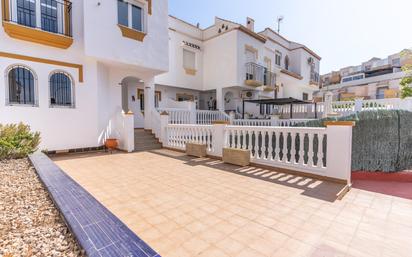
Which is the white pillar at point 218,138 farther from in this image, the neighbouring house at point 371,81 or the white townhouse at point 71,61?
the neighbouring house at point 371,81

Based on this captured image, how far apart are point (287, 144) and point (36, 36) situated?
9.80 meters

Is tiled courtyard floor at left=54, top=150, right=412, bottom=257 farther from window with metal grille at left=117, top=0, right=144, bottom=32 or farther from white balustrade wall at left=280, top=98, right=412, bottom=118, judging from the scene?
window with metal grille at left=117, top=0, right=144, bottom=32

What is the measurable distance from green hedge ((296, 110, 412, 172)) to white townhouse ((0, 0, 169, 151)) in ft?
28.4

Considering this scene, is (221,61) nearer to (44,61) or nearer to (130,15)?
(130,15)

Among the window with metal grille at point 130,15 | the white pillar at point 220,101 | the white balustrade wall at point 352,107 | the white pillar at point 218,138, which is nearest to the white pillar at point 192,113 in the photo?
the white pillar at point 220,101

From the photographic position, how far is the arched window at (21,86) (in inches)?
293

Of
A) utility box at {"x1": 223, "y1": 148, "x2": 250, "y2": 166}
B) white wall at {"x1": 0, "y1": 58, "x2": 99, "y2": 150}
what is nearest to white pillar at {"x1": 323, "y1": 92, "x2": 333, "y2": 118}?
utility box at {"x1": 223, "y1": 148, "x2": 250, "y2": 166}

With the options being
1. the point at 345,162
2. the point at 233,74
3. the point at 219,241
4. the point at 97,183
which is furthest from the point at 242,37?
the point at 219,241

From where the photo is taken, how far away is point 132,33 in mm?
9453

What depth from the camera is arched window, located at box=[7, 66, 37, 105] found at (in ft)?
24.4

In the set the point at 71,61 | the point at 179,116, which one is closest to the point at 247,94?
the point at 179,116

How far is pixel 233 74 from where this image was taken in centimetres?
1409

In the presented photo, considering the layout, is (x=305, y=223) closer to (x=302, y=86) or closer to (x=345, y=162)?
(x=345, y=162)

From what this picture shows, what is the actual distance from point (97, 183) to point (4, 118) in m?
5.57
